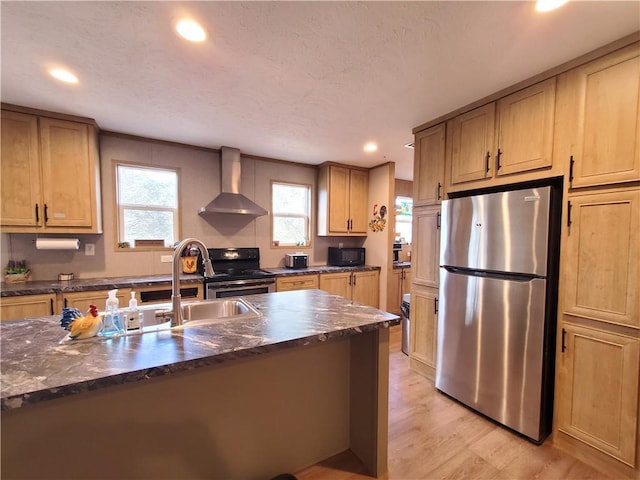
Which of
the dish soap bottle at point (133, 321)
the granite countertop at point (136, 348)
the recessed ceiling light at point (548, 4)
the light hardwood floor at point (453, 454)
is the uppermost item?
the recessed ceiling light at point (548, 4)

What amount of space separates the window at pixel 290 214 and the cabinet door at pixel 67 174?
6.91 ft

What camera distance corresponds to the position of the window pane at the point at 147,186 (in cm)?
316

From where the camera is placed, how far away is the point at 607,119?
156 cm

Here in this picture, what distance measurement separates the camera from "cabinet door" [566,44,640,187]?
1.48 metres

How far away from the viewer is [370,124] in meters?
2.71

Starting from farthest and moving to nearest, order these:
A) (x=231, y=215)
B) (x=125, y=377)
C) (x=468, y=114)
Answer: (x=231, y=215)
(x=468, y=114)
(x=125, y=377)

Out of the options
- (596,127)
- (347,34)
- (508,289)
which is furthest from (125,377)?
(596,127)

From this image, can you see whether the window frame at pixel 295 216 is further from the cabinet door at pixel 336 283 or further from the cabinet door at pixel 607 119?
the cabinet door at pixel 607 119

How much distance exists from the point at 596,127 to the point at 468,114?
852mm

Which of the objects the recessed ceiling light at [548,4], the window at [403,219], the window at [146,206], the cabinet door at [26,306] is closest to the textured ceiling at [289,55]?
the recessed ceiling light at [548,4]

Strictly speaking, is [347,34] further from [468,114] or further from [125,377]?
[125,377]

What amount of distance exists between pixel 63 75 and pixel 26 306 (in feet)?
6.22

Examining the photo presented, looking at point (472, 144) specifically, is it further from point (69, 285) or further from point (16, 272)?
point (16, 272)

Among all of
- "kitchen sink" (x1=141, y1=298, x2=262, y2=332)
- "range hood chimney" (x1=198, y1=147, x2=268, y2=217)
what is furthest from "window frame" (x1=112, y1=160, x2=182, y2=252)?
"kitchen sink" (x1=141, y1=298, x2=262, y2=332)
